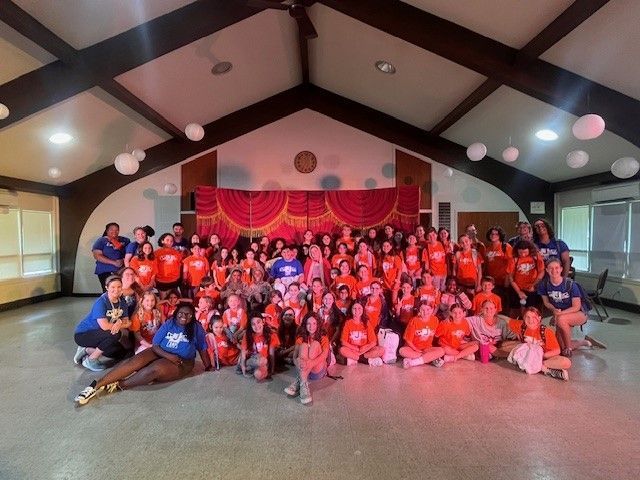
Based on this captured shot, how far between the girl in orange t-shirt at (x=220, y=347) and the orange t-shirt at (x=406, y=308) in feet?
5.57

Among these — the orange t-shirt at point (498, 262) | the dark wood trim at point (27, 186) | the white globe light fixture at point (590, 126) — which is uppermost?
the white globe light fixture at point (590, 126)

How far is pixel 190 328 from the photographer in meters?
3.32

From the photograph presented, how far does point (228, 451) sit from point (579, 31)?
14.2ft

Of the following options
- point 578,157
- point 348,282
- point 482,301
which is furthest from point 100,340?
point 578,157

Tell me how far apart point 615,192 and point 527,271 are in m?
3.06

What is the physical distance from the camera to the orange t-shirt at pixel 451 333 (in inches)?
148

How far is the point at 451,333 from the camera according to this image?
3.77 m

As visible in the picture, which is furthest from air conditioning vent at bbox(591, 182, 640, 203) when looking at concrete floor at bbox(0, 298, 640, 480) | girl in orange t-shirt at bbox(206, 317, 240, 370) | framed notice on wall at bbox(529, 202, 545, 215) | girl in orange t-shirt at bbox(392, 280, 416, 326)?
girl in orange t-shirt at bbox(206, 317, 240, 370)

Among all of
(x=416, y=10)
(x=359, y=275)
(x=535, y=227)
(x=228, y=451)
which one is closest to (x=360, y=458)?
(x=228, y=451)

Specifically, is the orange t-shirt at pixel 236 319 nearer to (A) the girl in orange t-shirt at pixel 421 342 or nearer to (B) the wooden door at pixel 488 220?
(A) the girl in orange t-shirt at pixel 421 342

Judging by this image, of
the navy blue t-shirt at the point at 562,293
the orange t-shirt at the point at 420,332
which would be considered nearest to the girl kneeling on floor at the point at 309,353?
the orange t-shirt at the point at 420,332

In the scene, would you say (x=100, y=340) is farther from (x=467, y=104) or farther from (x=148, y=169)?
(x=467, y=104)

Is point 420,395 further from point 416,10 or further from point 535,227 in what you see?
point 416,10

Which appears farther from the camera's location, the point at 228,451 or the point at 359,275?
the point at 359,275
